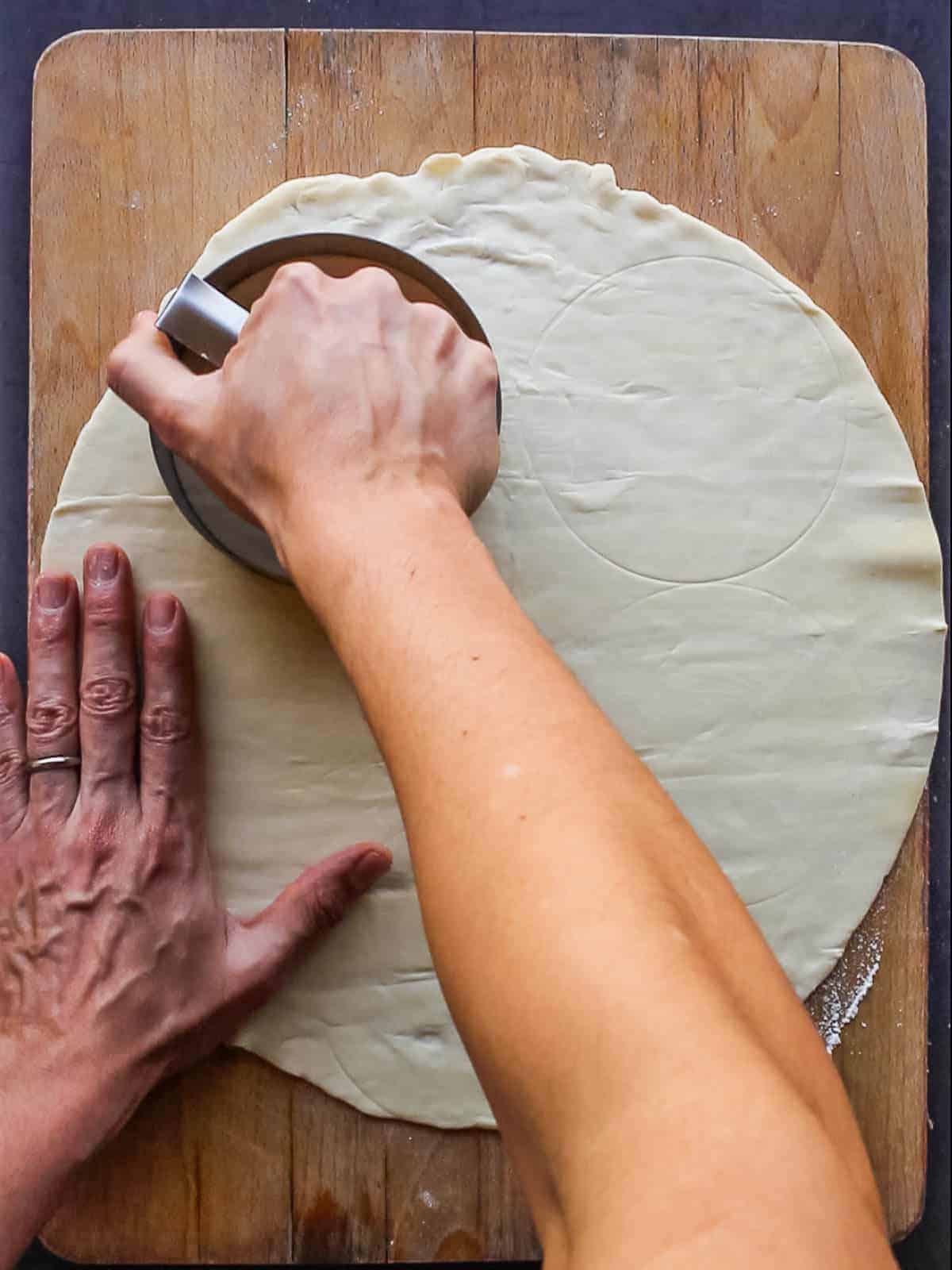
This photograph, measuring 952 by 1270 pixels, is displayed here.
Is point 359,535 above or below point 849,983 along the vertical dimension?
above

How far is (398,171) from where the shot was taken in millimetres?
908

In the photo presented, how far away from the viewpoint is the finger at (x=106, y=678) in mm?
833

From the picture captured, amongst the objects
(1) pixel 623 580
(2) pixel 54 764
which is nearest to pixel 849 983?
(1) pixel 623 580

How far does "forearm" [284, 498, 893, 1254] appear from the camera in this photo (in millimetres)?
448

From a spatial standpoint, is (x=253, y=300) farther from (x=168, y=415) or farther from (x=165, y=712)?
(x=165, y=712)

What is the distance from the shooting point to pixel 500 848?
492mm

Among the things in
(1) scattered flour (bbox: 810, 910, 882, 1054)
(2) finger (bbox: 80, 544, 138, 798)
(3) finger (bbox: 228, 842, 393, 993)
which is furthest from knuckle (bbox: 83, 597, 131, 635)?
(1) scattered flour (bbox: 810, 910, 882, 1054)

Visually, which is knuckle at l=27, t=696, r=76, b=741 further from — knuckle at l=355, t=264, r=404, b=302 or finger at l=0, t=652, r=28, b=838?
knuckle at l=355, t=264, r=404, b=302

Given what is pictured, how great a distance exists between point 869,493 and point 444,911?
21.6 inches

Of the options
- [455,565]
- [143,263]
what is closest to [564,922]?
[455,565]

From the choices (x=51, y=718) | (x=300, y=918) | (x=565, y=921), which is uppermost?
(x=565, y=921)

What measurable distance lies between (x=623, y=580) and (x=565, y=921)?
435 mm

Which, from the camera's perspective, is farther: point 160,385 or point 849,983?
point 849,983

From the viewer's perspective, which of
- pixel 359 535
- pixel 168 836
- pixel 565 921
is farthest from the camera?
pixel 168 836
